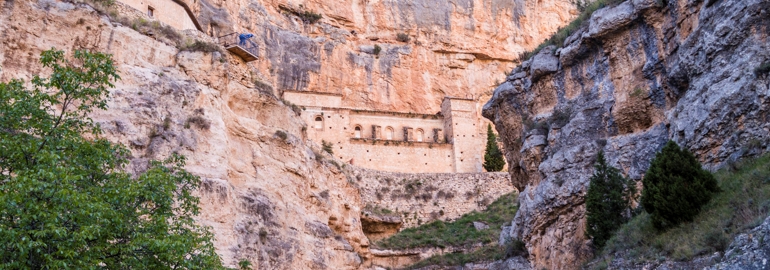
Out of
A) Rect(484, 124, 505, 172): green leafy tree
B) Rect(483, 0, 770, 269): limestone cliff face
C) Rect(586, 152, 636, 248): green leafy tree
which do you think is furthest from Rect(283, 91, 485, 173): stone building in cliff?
Rect(586, 152, 636, 248): green leafy tree

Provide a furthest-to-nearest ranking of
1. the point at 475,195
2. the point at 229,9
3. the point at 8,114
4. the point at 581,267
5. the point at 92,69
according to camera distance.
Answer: the point at 229,9 → the point at 475,195 → the point at 581,267 → the point at 92,69 → the point at 8,114

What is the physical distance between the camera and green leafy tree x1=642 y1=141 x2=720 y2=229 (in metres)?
15.1

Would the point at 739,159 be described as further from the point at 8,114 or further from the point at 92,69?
the point at 8,114

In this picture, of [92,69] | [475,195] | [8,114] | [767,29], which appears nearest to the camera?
[8,114]

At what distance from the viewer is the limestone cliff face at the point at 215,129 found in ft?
67.6

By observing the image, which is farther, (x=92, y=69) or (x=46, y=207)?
(x=92, y=69)

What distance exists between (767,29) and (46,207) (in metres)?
14.8

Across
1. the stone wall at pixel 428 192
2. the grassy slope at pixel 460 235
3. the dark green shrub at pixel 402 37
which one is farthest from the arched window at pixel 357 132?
the grassy slope at pixel 460 235

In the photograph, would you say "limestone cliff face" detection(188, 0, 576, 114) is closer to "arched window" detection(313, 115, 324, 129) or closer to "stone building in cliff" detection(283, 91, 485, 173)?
"stone building in cliff" detection(283, 91, 485, 173)

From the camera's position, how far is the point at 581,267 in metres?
19.0

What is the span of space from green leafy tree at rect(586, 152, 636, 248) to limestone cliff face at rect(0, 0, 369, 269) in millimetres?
10380

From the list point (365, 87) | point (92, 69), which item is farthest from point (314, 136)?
point (92, 69)

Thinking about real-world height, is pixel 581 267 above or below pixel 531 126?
below

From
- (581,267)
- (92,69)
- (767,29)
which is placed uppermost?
(767,29)
